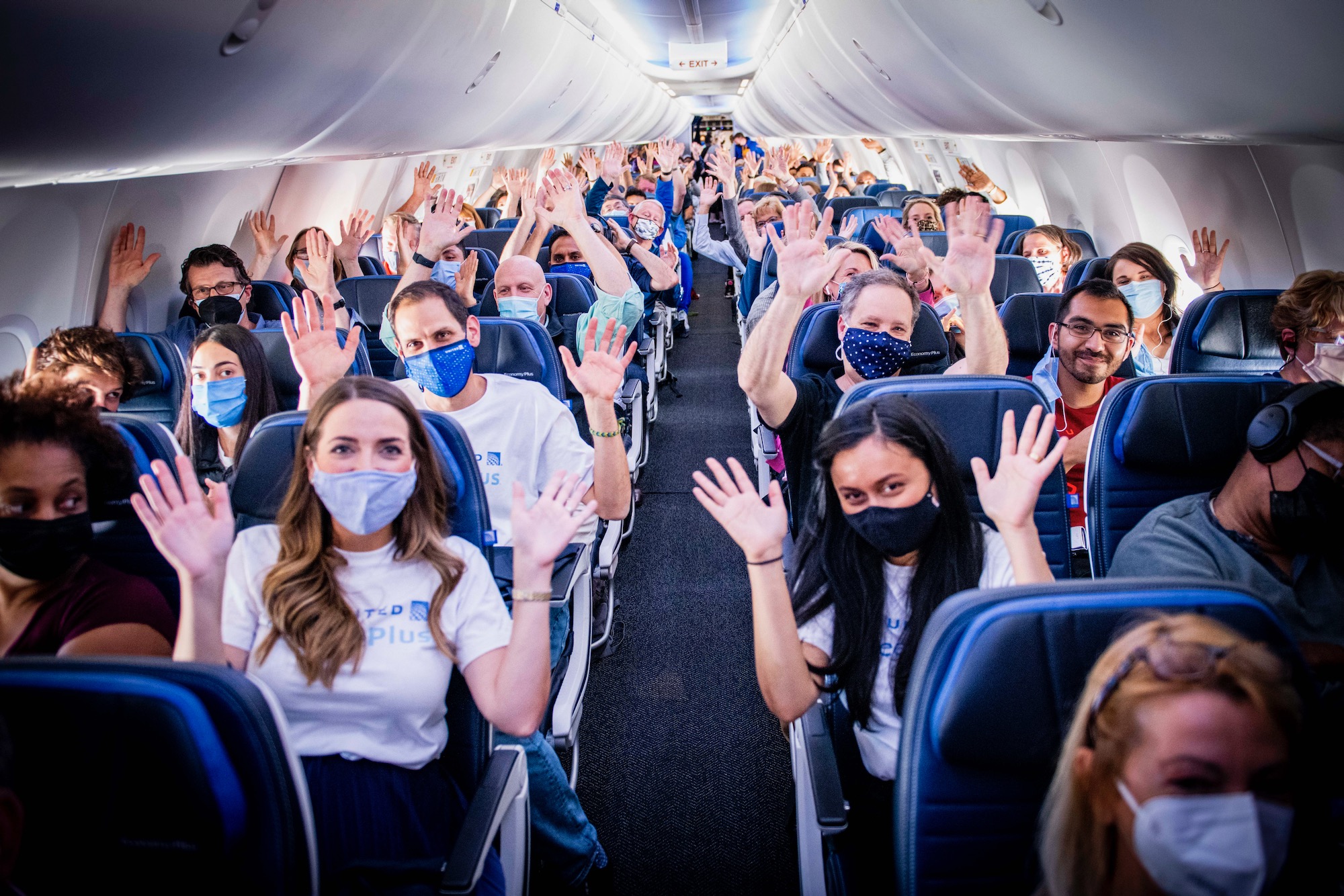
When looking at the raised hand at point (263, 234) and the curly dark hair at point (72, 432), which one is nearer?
the curly dark hair at point (72, 432)

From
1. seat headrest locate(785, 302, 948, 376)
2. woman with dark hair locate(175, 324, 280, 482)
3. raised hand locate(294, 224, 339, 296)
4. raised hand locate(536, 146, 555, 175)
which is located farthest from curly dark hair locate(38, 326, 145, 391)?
raised hand locate(536, 146, 555, 175)

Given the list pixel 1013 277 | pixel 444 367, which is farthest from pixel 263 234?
pixel 1013 277

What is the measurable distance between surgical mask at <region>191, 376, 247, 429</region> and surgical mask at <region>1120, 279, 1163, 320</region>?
13.3ft

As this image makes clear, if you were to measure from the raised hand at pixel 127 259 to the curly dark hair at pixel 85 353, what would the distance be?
2165 millimetres

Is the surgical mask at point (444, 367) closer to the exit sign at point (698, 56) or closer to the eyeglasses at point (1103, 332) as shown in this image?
the eyeglasses at point (1103, 332)

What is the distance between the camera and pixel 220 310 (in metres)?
4.05

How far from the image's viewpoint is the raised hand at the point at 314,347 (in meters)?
2.45

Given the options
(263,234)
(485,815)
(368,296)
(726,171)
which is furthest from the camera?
(726,171)

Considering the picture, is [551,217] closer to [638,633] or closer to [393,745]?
[638,633]

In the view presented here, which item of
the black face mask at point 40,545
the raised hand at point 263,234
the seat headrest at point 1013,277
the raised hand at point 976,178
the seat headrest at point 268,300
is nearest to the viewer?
the black face mask at point 40,545

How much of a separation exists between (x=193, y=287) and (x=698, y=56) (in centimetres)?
1171

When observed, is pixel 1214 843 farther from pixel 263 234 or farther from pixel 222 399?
pixel 263 234

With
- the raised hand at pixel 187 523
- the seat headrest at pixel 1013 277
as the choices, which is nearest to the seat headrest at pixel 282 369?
the raised hand at pixel 187 523

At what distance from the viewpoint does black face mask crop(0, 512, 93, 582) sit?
1.53 metres
